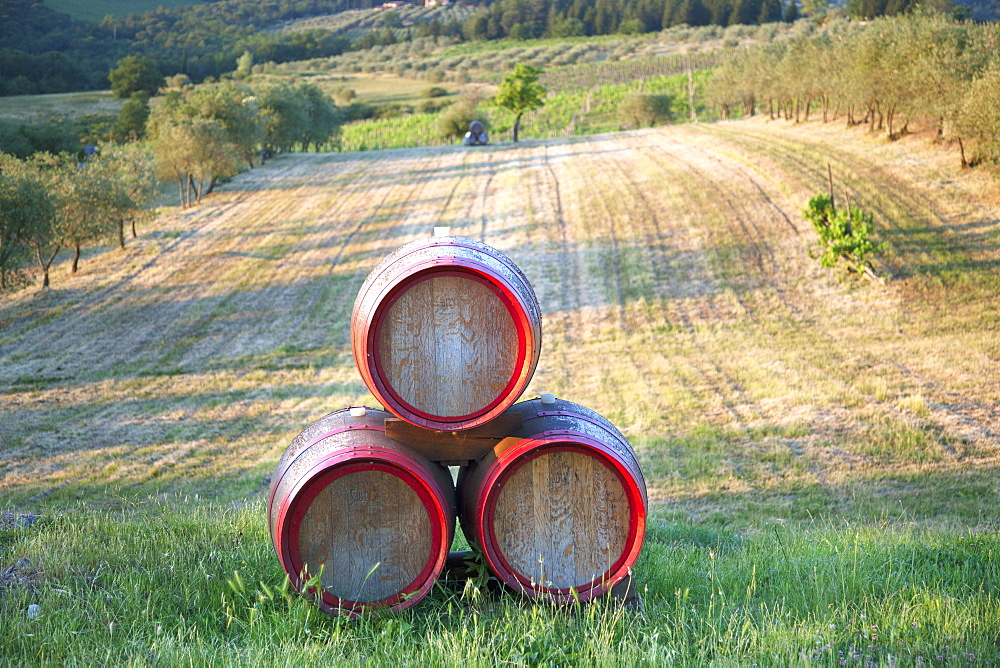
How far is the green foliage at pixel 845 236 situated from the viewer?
20344 millimetres

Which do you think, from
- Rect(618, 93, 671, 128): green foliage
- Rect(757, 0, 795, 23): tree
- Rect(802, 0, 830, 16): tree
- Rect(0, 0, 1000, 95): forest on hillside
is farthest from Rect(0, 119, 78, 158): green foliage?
Rect(757, 0, 795, 23): tree

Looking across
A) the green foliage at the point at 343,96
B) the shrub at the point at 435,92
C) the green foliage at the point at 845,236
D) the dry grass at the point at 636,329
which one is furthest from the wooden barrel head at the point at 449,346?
the green foliage at the point at 343,96

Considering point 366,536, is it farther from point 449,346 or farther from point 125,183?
point 125,183

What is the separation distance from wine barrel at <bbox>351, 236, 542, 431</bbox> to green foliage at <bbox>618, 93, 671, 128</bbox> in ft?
178

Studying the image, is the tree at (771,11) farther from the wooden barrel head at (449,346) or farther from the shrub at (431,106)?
the wooden barrel head at (449,346)

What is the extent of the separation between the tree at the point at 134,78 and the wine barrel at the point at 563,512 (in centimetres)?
6701

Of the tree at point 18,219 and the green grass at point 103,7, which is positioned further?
the green grass at point 103,7

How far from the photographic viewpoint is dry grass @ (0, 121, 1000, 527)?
10.9 metres

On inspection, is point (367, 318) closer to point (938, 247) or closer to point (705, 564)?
point (705, 564)

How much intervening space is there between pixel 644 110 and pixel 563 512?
54.7 metres

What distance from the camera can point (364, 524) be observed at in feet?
13.6

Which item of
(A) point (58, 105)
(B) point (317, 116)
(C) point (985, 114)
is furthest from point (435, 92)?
(C) point (985, 114)

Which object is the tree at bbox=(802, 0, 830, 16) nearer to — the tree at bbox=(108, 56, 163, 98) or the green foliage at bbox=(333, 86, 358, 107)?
the green foliage at bbox=(333, 86, 358, 107)

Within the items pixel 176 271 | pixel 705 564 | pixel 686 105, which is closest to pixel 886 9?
pixel 686 105
